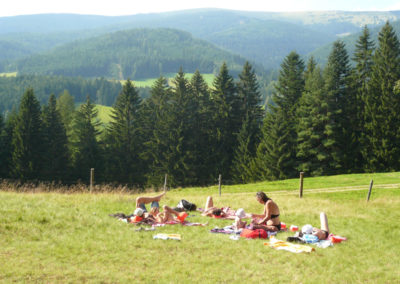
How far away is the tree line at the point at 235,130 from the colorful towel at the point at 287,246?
44285mm

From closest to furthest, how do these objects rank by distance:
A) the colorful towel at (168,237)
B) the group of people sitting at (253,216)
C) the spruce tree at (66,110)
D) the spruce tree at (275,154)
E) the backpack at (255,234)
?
1. the colorful towel at (168,237)
2. the backpack at (255,234)
3. the group of people sitting at (253,216)
4. the spruce tree at (275,154)
5. the spruce tree at (66,110)

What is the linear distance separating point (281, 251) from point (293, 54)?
56.6 meters

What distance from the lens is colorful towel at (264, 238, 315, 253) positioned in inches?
478

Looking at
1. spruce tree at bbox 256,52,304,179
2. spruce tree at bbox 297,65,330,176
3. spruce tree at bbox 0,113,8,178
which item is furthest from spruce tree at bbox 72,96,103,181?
spruce tree at bbox 297,65,330,176

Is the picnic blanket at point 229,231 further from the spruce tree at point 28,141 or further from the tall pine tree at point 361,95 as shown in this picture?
the spruce tree at point 28,141

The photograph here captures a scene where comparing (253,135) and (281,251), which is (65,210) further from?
(253,135)

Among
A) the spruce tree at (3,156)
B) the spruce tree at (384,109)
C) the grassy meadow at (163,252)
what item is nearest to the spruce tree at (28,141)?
the spruce tree at (3,156)

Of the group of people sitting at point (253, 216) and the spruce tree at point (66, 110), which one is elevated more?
the group of people sitting at point (253, 216)

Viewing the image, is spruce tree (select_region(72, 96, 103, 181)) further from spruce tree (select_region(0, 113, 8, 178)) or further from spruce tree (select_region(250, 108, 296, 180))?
spruce tree (select_region(250, 108, 296, 180))

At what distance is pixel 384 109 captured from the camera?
5653cm

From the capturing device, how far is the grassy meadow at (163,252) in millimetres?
9742

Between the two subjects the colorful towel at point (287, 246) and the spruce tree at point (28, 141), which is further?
the spruce tree at point (28, 141)

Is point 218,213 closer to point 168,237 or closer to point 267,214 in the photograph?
point 267,214

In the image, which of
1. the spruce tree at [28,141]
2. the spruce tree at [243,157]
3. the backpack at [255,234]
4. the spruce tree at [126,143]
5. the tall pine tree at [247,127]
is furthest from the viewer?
the spruce tree at [126,143]
